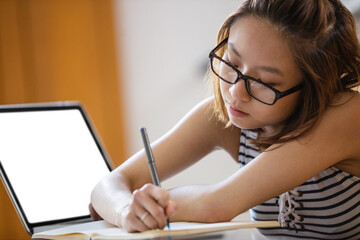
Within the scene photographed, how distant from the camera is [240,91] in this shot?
2.97 ft

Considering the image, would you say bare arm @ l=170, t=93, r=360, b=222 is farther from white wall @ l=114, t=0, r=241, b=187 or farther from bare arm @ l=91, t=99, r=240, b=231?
white wall @ l=114, t=0, r=241, b=187

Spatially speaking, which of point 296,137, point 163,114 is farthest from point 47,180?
point 163,114

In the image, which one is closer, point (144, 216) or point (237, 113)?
point (144, 216)

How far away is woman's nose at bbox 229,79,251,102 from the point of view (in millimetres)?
905

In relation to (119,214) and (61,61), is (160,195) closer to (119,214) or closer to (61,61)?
(119,214)

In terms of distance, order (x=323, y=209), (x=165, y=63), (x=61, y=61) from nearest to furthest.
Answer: (x=323, y=209)
(x=61, y=61)
(x=165, y=63)

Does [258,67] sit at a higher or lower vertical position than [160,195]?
higher

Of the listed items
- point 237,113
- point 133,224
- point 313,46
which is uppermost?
point 313,46

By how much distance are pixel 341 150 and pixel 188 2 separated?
6.95ft

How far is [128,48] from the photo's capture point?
9.46 ft

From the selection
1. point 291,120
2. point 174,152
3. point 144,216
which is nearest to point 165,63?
point 174,152

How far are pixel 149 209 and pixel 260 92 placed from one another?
31 cm

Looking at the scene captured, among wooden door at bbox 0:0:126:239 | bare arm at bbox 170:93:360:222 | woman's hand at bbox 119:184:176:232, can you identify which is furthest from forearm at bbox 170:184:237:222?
wooden door at bbox 0:0:126:239

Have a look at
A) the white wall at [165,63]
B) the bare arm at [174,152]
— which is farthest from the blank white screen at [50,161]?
the white wall at [165,63]
